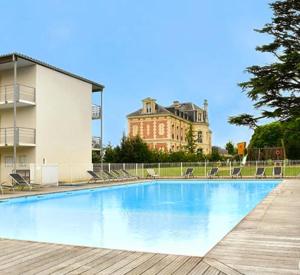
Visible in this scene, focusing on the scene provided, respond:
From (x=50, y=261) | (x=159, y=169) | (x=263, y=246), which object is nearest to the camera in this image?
(x=50, y=261)

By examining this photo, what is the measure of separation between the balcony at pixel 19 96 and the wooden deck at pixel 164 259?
1667cm

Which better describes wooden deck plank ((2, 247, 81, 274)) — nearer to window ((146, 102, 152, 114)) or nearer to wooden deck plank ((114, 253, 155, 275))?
wooden deck plank ((114, 253, 155, 275))

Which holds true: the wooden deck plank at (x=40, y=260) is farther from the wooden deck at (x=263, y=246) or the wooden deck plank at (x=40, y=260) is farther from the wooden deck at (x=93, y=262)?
the wooden deck at (x=263, y=246)

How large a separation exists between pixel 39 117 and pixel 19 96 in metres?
1.73

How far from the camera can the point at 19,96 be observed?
21.8 meters

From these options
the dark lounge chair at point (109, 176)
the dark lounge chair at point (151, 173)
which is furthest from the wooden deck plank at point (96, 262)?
the dark lounge chair at point (151, 173)

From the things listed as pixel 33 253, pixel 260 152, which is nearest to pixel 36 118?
pixel 33 253

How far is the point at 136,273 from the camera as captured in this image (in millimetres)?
4371

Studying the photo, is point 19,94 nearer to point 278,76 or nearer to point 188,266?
point 278,76

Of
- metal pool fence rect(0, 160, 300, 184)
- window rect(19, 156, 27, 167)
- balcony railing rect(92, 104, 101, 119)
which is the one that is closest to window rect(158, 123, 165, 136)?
metal pool fence rect(0, 160, 300, 184)

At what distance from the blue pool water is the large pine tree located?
3501mm

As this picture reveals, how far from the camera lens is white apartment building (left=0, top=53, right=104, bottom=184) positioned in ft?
72.9

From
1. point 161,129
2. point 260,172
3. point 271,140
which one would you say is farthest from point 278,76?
point 271,140

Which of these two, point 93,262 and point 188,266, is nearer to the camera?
point 188,266
